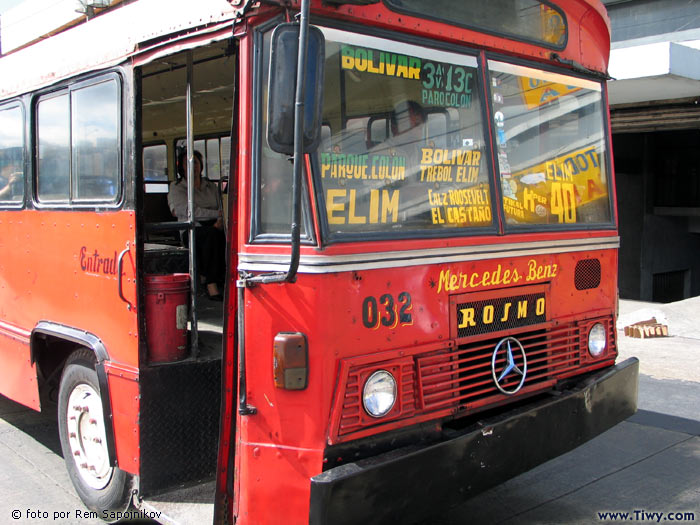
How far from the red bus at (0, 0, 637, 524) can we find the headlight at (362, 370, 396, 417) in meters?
0.01

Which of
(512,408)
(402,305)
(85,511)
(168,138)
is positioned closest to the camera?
(402,305)

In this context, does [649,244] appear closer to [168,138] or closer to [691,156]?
[691,156]

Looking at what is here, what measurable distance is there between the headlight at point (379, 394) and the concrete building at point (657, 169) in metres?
8.97

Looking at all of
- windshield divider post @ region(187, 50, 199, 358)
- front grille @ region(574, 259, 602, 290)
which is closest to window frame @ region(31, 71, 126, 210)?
windshield divider post @ region(187, 50, 199, 358)

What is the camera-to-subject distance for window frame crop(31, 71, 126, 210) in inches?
140

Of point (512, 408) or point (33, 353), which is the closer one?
→ point (512, 408)

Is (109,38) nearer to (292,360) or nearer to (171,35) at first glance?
(171,35)

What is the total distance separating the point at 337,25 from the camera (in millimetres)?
2803

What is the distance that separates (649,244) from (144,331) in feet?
45.3

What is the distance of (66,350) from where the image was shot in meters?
4.49

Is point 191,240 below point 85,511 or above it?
above

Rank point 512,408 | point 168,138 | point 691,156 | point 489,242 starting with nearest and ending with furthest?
point 489,242
point 512,408
point 168,138
point 691,156

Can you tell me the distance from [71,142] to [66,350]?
1.38 meters

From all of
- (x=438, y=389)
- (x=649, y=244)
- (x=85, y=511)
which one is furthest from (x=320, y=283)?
(x=649, y=244)
